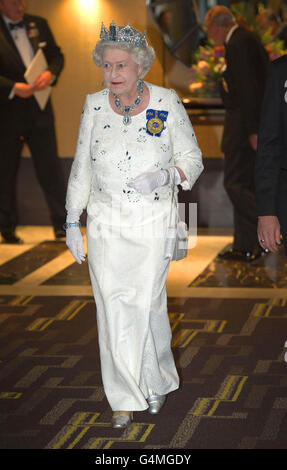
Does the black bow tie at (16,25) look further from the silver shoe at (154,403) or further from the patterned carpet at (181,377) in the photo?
the silver shoe at (154,403)

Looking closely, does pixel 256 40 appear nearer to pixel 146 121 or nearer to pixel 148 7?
pixel 148 7

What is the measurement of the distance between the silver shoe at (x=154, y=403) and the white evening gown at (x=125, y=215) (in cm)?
17

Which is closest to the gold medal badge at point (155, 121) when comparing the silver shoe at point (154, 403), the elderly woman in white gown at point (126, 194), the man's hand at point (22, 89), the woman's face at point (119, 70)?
the elderly woman in white gown at point (126, 194)

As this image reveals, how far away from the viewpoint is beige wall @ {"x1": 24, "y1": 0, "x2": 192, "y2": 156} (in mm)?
7522

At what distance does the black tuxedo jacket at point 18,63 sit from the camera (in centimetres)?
740

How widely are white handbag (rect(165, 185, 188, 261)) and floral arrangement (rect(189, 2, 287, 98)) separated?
4179 millimetres

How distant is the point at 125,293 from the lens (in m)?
3.55

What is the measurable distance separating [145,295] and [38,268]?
3135 mm

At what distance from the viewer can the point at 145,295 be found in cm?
356

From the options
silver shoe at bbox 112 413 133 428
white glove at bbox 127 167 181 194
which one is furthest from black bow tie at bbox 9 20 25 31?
silver shoe at bbox 112 413 133 428

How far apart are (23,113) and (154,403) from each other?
4.27 m

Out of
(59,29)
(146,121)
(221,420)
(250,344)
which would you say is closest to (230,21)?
(59,29)

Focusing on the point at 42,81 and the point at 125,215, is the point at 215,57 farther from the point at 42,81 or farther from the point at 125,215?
the point at 125,215

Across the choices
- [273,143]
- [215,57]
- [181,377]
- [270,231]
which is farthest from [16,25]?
[270,231]
